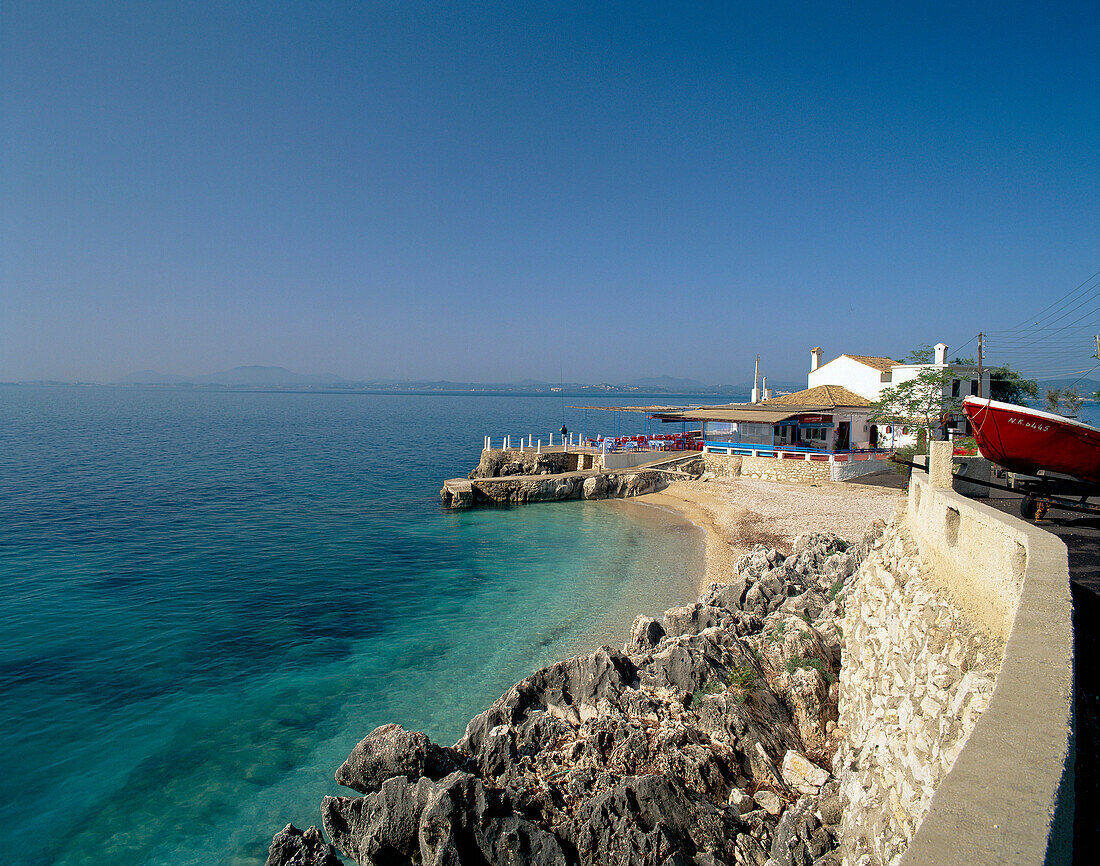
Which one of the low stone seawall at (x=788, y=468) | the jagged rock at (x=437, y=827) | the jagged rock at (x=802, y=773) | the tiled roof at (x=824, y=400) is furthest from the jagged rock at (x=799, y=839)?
the tiled roof at (x=824, y=400)

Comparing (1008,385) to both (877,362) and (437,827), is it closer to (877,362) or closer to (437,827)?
(877,362)

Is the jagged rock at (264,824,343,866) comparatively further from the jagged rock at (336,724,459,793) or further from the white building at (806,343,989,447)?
the white building at (806,343,989,447)

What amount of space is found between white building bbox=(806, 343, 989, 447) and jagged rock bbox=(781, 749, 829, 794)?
106ft

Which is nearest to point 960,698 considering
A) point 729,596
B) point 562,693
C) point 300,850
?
point 562,693

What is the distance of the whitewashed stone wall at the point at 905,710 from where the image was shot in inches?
203

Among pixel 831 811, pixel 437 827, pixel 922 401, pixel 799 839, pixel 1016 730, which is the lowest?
pixel 437 827

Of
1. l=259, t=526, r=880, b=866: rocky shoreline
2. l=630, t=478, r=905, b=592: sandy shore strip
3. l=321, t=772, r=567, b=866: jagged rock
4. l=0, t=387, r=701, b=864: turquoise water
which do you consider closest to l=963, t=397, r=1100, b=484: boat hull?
l=259, t=526, r=880, b=866: rocky shoreline

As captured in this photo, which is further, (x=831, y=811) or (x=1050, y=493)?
(x=1050, y=493)

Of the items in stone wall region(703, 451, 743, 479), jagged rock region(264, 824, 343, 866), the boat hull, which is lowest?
jagged rock region(264, 824, 343, 866)

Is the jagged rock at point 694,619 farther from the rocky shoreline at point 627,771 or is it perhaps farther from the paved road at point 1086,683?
the paved road at point 1086,683

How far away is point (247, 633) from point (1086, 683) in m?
17.6

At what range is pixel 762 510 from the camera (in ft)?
93.7

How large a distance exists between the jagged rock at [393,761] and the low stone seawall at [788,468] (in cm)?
2912

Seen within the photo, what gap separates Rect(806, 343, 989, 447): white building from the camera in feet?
127
